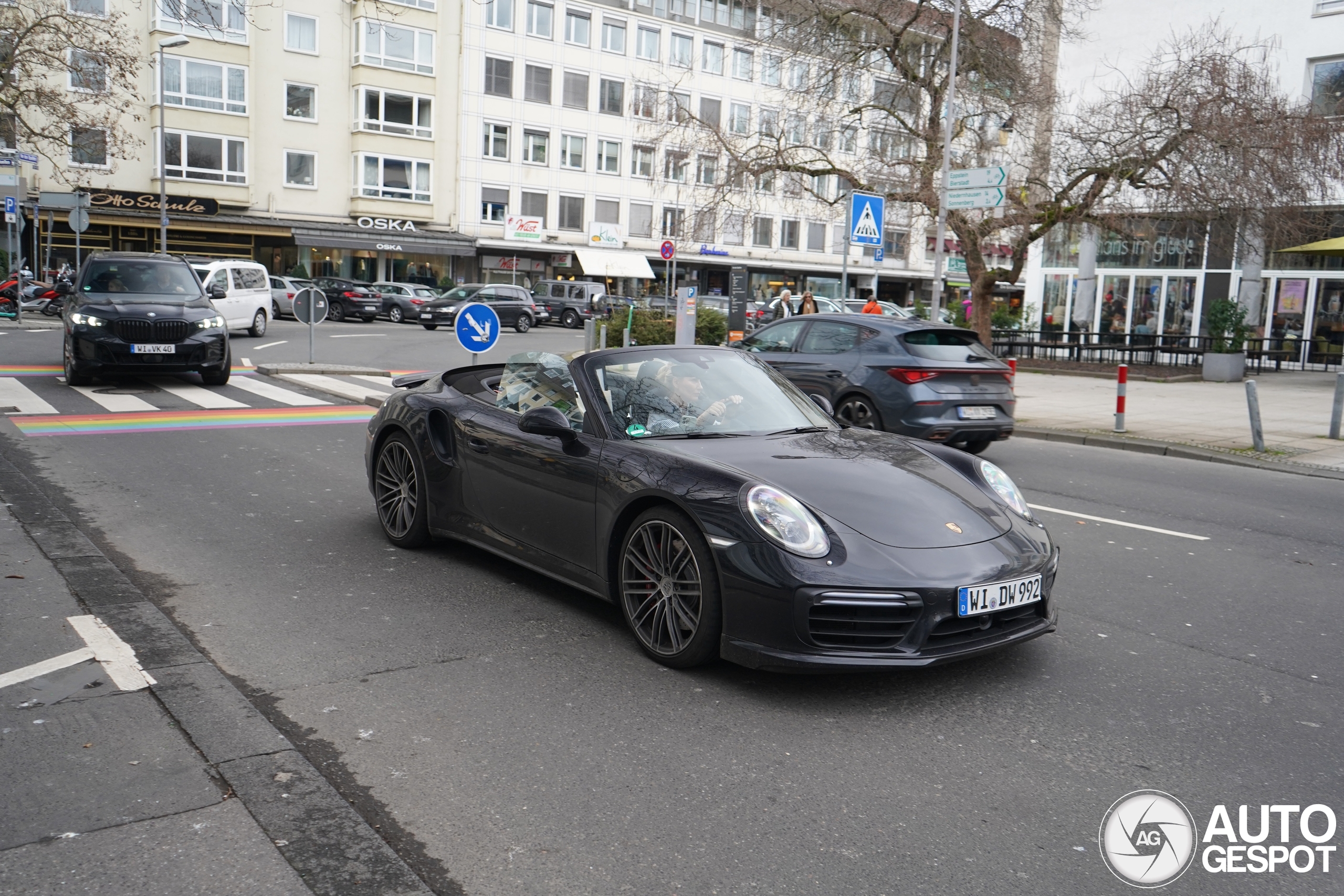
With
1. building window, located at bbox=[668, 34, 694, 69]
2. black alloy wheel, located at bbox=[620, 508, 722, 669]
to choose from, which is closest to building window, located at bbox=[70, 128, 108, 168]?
building window, located at bbox=[668, 34, 694, 69]

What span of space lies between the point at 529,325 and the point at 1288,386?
25.4m

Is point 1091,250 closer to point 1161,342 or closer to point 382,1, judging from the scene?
point 1161,342

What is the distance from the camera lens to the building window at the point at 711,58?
198 ft

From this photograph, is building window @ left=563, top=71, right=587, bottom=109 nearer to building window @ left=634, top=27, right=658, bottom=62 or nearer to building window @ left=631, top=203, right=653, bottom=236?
building window @ left=634, top=27, right=658, bottom=62

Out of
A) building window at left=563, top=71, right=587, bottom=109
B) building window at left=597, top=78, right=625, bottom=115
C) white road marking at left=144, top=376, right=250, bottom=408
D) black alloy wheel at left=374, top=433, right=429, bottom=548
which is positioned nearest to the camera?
black alloy wheel at left=374, top=433, right=429, bottom=548

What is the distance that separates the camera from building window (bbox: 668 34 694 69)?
195 feet

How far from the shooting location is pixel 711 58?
199 feet

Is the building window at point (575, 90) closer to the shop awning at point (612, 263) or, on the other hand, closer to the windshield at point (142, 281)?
the shop awning at point (612, 263)

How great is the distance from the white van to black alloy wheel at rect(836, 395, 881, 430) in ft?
65.3

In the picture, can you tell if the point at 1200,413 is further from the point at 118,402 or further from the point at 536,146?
the point at 536,146

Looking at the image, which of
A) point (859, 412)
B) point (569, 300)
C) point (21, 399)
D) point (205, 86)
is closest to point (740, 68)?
point (569, 300)

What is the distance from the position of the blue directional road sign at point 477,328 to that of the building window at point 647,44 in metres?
48.2

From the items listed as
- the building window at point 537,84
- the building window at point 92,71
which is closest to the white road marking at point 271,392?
the building window at point 92,71

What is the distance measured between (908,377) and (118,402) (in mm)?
9340
